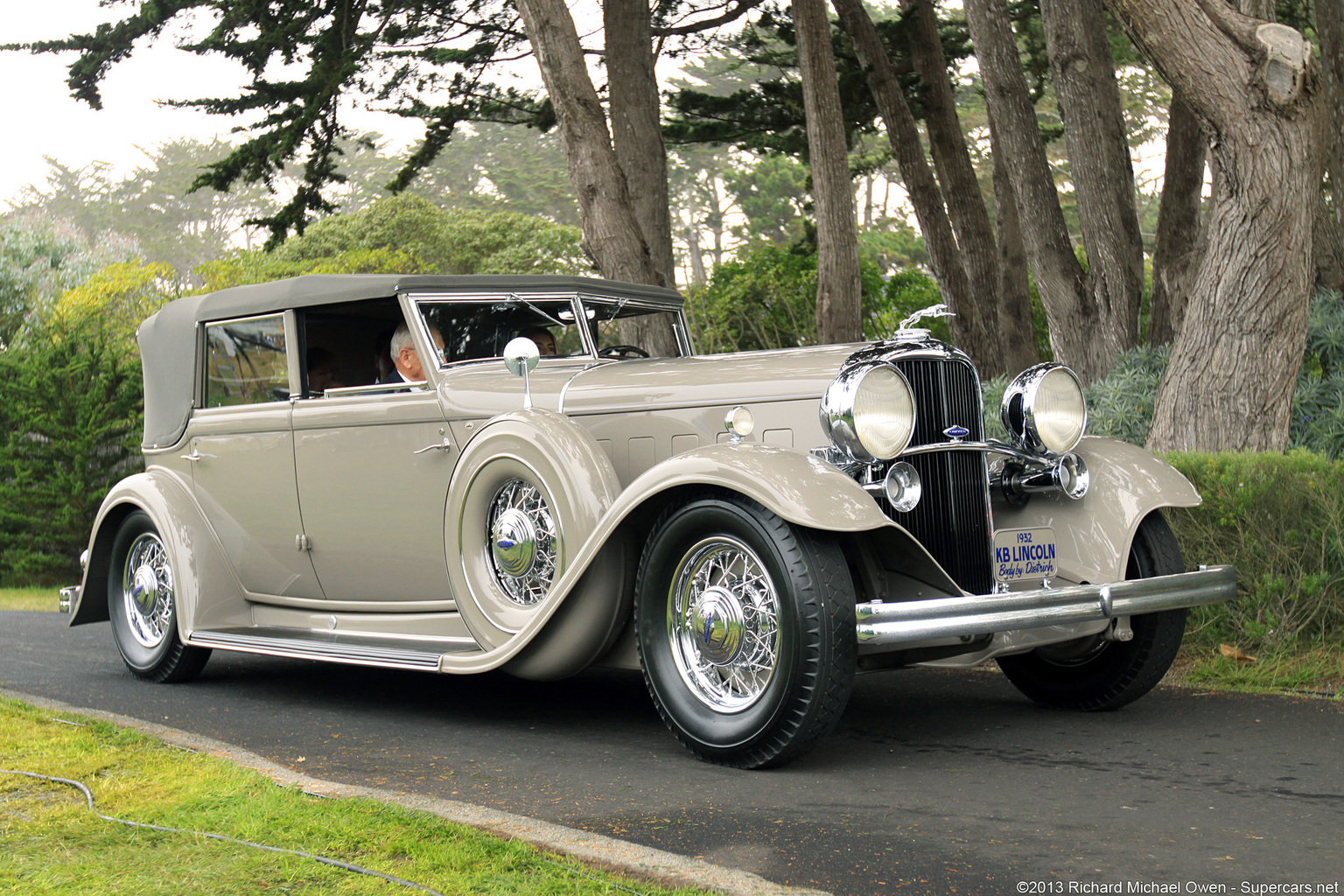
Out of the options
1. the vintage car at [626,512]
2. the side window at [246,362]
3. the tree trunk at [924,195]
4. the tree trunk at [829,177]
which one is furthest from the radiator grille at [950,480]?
the tree trunk at [924,195]

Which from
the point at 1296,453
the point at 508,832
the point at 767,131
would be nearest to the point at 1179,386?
the point at 1296,453

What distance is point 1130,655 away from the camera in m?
4.75

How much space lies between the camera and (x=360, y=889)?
9.23ft

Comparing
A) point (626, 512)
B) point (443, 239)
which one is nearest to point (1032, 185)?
point (626, 512)

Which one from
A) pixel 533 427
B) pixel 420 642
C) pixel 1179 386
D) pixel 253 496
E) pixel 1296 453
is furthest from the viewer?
pixel 1179 386

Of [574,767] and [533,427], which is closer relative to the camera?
[574,767]

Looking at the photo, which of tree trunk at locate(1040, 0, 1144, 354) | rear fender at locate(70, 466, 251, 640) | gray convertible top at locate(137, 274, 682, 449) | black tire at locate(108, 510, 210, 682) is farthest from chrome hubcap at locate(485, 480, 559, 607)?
tree trunk at locate(1040, 0, 1144, 354)

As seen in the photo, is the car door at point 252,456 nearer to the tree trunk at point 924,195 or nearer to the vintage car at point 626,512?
the vintage car at point 626,512

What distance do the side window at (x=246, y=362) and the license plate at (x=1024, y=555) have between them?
11.3 feet

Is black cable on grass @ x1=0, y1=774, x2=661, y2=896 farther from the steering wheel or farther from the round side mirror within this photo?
the steering wheel

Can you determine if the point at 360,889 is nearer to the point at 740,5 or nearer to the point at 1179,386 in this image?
the point at 1179,386

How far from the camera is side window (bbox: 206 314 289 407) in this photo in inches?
234

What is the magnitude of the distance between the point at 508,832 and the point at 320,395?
3.14 metres

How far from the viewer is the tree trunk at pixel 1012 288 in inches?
508
